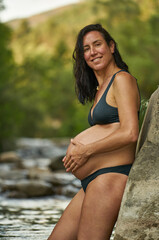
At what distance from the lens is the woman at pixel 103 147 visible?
3217 millimetres

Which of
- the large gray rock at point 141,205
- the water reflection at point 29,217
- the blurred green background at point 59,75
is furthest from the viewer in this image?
the blurred green background at point 59,75

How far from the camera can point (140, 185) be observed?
10.5 ft

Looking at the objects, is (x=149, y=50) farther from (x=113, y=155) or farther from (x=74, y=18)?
(x=74, y=18)

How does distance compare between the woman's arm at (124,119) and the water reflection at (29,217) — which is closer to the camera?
the woman's arm at (124,119)

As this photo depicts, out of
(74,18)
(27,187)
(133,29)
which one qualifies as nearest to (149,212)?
(27,187)

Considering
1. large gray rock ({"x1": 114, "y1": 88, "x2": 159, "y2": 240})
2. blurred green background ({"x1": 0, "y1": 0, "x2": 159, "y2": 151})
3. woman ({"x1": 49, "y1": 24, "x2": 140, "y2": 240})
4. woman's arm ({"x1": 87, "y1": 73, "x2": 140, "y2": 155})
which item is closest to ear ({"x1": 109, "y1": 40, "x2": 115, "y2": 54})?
woman ({"x1": 49, "y1": 24, "x2": 140, "y2": 240})

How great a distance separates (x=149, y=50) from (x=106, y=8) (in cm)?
1601

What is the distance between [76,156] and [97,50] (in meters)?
0.90

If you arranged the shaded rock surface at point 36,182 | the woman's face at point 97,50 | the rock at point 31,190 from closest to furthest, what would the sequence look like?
the woman's face at point 97,50 → the rock at point 31,190 → the shaded rock surface at point 36,182

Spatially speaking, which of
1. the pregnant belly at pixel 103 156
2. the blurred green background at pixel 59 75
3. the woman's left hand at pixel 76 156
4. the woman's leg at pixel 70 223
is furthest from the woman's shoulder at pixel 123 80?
the blurred green background at pixel 59 75

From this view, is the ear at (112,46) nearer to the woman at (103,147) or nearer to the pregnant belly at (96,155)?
the woman at (103,147)

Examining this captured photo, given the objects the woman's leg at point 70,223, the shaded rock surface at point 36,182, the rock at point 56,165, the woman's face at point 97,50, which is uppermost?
the woman's face at point 97,50

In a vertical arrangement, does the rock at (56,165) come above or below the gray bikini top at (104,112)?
below

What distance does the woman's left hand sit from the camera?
3.35m
